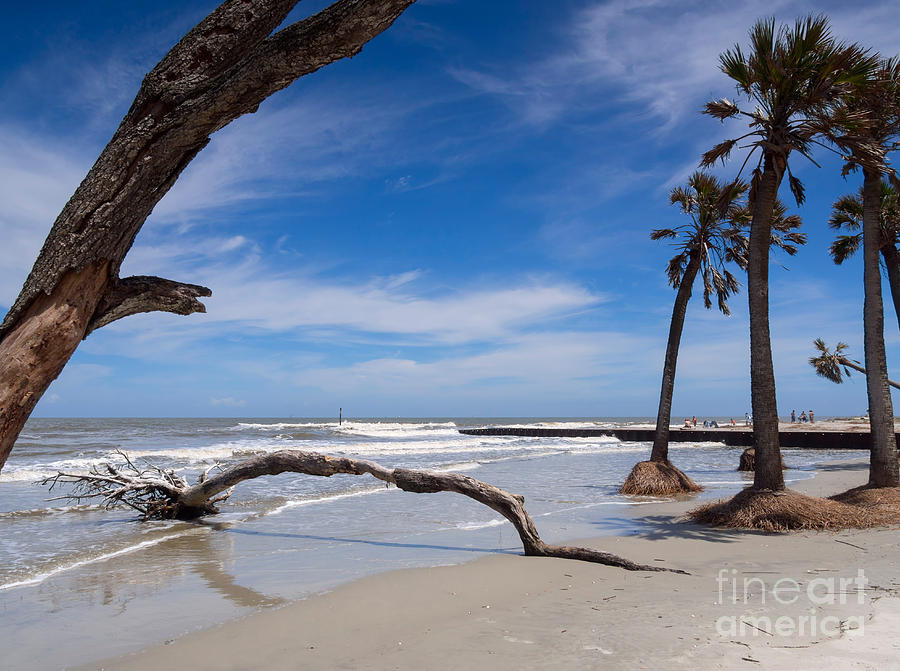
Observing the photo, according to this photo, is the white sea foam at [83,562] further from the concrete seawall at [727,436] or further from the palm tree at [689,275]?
the concrete seawall at [727,436]

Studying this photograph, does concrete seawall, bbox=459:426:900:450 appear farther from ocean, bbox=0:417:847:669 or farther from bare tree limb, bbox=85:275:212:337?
bare tree limb, bbox=85:275:212:337

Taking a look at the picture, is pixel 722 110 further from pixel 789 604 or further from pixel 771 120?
pixel 789 604

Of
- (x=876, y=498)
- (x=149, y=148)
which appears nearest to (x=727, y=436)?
(x=876, y=498)

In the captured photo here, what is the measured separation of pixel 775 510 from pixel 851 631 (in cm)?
497

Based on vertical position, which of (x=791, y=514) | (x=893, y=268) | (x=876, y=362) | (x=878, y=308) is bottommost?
(x=791, y=514)

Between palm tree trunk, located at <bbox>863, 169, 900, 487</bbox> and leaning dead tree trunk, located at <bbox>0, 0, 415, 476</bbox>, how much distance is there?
11.2 meters

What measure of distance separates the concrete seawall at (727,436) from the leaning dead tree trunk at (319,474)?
20.0 meters

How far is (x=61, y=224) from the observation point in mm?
2221

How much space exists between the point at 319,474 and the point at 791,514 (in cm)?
702

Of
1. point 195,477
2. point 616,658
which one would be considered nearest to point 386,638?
point 616,658

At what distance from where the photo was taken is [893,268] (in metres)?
14.7

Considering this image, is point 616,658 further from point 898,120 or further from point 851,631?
point 898,120

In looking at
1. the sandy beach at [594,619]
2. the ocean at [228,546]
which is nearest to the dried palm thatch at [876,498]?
the sandy beach at [594,619]

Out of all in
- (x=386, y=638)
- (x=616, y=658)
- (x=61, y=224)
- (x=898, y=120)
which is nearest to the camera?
(x=61, y=224)
